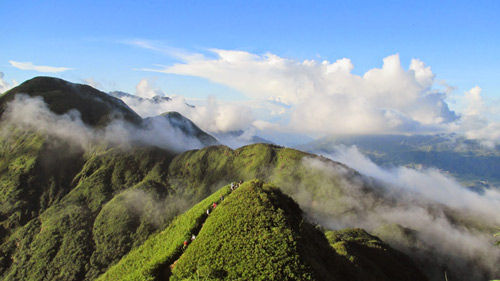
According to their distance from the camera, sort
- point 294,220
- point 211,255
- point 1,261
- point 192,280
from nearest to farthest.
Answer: point 192,280, point 211,255, point 294,220, point 1,261

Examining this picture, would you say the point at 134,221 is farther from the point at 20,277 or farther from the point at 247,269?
the point at 247,269

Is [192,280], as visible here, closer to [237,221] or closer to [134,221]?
[237,221]

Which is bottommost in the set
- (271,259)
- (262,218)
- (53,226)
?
(53,226)

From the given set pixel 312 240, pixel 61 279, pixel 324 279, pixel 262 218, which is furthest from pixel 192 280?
pixel 61 279

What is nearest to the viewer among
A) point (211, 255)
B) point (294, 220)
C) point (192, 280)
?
point (192, 280)

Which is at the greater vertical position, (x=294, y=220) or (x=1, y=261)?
(x=294, y=220)

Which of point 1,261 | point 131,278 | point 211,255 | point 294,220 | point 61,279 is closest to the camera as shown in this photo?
point 211,255

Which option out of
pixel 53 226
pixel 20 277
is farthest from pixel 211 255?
pixel 53 226

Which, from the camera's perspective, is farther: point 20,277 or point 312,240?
point 20,277

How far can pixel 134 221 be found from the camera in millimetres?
197500

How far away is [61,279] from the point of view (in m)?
162

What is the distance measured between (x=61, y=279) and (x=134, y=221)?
50.1m

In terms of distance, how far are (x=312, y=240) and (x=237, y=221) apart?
48.0 feet

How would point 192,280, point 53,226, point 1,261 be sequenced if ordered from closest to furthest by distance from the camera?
point 192,280 < point 1,261 < point 53,226
